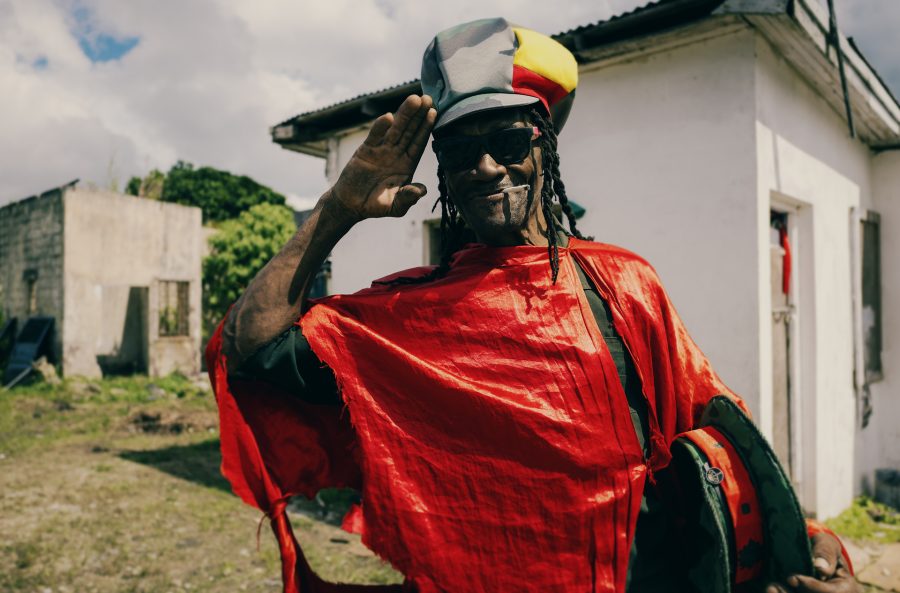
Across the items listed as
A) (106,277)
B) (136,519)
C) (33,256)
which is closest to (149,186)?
(33,256)

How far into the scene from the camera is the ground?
4.23m

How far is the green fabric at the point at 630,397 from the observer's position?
4.94 feet

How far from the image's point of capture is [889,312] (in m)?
6.34

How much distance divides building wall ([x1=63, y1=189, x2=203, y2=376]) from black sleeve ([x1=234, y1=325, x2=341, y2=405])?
1385cm

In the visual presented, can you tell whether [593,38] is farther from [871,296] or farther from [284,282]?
[871,296]

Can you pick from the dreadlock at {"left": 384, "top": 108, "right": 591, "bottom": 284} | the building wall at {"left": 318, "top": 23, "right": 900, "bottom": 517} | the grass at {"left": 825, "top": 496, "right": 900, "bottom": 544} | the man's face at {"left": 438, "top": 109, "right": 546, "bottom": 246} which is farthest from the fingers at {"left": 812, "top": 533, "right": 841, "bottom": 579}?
the grass at {"left": 825, "top": 496, "right": 900, "bottom": 544}

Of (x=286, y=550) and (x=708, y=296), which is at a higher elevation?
(x=708, y=296)

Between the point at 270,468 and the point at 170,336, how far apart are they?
577 inches

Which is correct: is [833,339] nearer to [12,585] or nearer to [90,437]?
[12,585]

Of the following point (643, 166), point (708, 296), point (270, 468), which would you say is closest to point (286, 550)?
point (270, 468)

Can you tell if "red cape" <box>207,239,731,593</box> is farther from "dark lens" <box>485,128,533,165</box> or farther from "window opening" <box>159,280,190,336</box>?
"window opening" <box>159,280,190,336</box>

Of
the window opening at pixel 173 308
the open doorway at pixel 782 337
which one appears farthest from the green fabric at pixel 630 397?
the window opening at pixel 173 308

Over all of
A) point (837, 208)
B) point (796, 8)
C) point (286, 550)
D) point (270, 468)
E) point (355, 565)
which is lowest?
point (355, 565)

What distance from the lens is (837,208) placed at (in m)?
5.39
